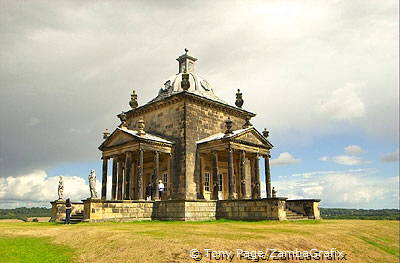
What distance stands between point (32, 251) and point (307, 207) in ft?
58.7

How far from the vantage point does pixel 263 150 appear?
89.0 ft

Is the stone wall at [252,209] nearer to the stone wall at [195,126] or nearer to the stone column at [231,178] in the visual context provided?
the stone column at [231,178]

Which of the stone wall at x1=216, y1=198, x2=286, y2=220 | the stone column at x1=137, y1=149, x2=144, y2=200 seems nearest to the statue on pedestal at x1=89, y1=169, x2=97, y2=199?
the stone column at x1=137, y1=149, x2=144, y2=200

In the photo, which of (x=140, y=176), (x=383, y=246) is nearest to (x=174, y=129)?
(x=140, y=176)

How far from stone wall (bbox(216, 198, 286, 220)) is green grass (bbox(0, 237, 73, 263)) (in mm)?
11351

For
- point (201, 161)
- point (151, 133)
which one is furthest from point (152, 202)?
point (151, 133)

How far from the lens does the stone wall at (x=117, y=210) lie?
18.8 m

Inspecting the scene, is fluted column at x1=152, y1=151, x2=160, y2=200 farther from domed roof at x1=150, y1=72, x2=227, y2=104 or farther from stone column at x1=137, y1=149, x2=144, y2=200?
domed roof at x1=150, y1=72, x2=227, y2=104

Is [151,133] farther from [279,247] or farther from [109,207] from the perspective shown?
[279,247]

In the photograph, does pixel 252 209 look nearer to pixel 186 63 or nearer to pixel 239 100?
pixel 239 100

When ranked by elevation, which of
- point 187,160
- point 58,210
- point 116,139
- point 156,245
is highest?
point 116,139

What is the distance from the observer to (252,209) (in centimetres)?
1973

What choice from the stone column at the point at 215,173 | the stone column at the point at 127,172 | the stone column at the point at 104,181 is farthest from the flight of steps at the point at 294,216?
the stone column at the point at 104,181

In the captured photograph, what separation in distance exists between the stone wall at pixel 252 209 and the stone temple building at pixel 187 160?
0.06m
